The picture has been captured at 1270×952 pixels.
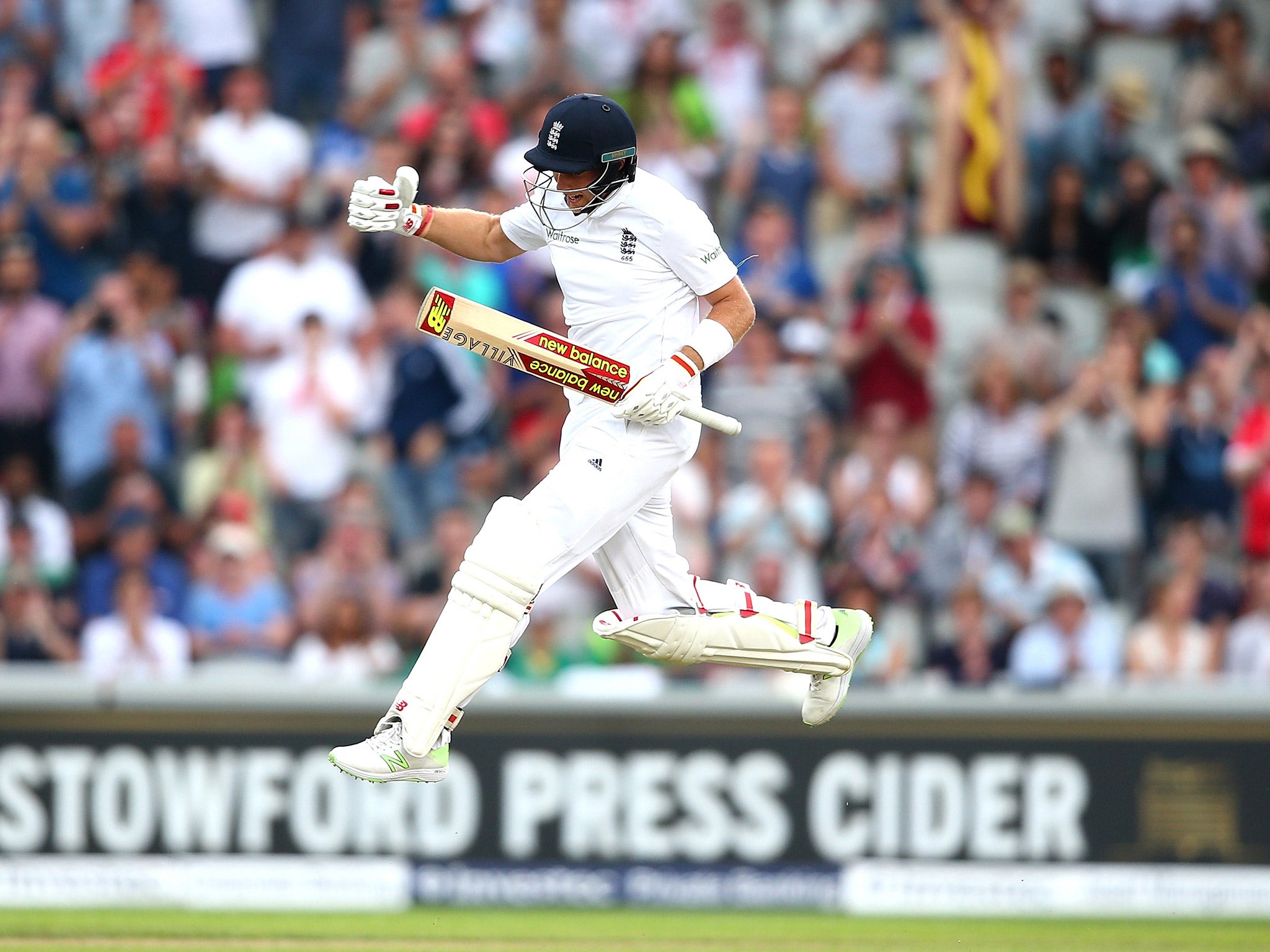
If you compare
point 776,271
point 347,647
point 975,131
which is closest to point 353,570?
point 347,647

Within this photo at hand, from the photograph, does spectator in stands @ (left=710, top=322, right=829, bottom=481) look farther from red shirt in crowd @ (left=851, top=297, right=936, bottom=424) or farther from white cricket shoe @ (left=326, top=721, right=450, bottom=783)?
white cricket shoe @ (left=326, top=721, right=450, bottom=783)

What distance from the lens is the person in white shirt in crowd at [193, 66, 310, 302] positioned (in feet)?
41.6

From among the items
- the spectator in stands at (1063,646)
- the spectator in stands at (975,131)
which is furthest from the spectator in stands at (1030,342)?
the spectator in stands at (1063,646)

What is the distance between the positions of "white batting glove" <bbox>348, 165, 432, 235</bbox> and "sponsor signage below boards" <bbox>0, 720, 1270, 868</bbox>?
406 centimetres

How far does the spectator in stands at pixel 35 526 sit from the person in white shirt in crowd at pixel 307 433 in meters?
1.24

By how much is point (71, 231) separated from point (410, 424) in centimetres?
262

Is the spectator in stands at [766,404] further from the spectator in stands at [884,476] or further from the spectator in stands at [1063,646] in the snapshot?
the spectator in stands at [1063,646]

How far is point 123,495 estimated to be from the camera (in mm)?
11633

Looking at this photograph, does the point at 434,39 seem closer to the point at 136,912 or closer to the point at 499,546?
the point at 136,912

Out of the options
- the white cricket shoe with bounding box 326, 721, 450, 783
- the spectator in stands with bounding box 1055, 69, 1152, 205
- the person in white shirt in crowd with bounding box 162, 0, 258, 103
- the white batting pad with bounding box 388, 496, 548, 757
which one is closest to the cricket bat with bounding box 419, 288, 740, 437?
the white batting pad with bounding box 388, 496, 548, 757

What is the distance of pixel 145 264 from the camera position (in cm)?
1234

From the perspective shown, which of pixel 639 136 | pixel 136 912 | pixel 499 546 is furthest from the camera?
pixel 639 136

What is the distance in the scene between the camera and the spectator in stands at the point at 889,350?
12.3 m

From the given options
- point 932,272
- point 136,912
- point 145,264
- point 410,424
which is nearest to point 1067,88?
point 932,272
